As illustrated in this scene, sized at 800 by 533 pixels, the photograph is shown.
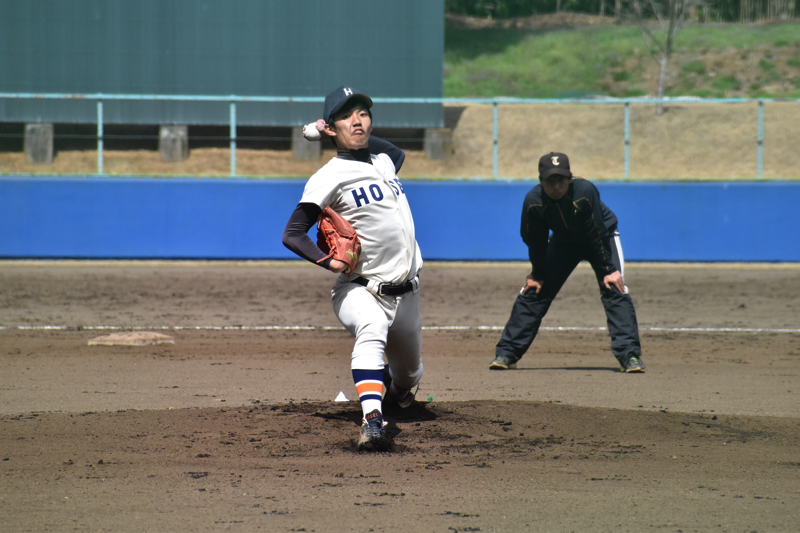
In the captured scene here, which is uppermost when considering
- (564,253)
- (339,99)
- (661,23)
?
(661,23)

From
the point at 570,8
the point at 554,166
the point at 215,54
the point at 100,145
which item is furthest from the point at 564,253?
the point at 570,8

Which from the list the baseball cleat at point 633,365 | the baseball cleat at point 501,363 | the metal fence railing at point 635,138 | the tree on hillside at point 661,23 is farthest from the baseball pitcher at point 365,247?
the tree on hillside at point 661,23

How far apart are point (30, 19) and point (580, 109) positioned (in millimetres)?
16642

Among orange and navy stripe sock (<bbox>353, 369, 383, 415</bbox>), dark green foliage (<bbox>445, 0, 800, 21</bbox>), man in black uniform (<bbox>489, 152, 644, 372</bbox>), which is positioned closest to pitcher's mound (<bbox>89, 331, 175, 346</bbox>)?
man in black uniform (<bbox>489, 152, 644, 372</bbox>)

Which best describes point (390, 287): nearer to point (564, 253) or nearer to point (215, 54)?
point (564, 253)

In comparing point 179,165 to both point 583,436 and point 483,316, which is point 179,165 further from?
point 583,436

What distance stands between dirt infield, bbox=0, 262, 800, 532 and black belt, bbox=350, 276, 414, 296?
845 mm

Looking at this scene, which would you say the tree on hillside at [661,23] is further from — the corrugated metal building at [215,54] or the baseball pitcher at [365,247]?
the baseball pitcher at [365,247]

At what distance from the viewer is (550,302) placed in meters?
6.81

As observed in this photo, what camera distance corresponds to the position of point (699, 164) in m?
24.9

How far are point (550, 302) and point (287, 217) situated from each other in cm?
864

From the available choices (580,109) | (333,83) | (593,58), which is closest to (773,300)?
(333,83)

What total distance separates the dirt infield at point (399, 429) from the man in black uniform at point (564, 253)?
276 mm

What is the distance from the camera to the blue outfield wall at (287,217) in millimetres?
14453
